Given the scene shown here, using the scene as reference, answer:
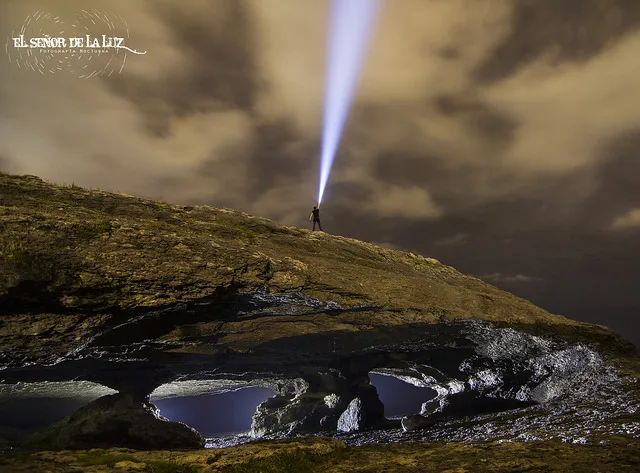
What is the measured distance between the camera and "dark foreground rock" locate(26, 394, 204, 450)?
648 inches

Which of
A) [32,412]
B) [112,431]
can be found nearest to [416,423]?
[112,431]

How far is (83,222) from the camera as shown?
454 inches

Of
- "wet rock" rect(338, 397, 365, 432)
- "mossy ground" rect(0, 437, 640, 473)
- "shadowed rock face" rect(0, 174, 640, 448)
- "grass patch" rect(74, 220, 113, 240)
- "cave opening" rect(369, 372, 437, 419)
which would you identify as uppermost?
"grass patch" rect(74, 220, 113, 240)

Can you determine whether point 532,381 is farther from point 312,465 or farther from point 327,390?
point 312,465

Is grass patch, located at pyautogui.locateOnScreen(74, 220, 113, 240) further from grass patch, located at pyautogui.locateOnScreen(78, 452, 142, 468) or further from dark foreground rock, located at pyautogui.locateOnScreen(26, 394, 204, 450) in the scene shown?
dark foreground rock, located at pyautogui.locateOnScreen(26, 394, 204, 450)

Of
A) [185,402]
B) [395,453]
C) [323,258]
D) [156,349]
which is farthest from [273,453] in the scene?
[185,402]

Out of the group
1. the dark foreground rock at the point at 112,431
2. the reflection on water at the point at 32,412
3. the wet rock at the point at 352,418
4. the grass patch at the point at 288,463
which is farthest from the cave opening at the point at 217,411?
the grass patch at the point at 288,463

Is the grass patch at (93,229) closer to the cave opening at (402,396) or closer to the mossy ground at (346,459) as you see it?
the mossy ground at (346,459)

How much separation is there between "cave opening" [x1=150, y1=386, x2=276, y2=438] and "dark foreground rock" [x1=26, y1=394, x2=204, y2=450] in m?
43.5

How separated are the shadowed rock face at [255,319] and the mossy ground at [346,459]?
83.9 inches

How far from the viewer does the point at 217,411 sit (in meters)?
65.9

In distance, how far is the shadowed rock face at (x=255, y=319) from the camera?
1117cm

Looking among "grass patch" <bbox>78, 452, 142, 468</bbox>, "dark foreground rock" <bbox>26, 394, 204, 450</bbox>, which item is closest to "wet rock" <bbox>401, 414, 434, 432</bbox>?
"dark foreground rock" <bbox>26, 394, 204, 450</bbox>

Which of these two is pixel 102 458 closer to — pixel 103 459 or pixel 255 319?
pixel 103 459
